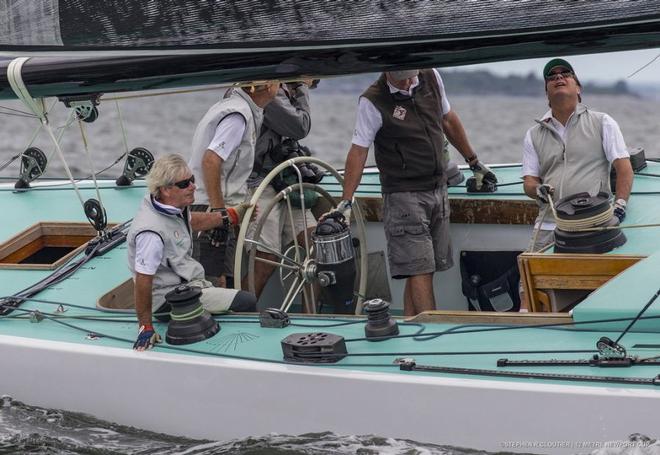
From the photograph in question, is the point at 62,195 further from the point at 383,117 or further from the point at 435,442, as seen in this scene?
the point at 435,442

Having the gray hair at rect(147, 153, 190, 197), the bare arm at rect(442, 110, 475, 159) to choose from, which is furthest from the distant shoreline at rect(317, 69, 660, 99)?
the gray hair at rect(147, 153, 190, 197)

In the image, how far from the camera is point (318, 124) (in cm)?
3388

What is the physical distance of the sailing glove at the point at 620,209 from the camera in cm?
506

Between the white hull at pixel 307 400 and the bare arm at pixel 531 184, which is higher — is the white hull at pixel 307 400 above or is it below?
below

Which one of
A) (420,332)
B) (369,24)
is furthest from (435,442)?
(369,24)

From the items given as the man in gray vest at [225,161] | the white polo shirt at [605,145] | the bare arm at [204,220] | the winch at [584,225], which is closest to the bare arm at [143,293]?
the bare arm at [204,220]

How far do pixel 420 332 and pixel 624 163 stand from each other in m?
1.31

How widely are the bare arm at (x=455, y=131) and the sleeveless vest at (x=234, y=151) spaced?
101 centimetres

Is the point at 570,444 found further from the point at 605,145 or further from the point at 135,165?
the point at 135,165

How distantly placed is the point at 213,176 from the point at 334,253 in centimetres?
64

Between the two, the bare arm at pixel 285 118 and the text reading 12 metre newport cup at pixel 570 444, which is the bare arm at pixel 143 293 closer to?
the bare arm at pixel 285 118

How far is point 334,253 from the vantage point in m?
4.92

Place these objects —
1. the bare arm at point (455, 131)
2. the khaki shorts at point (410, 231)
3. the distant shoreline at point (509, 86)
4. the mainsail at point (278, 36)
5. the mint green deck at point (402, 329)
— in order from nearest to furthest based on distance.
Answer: the mainsail at point (278, 36) → the mint green deck at point (402, 329) → the khaki shorts at point (410, 231) → the bare arm at point (455, 131) → the distant shoreline at point (509, 86)

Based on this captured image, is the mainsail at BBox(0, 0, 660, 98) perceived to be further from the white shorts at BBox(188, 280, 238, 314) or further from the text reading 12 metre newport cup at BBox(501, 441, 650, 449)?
the text reading 12 metre newport cup at BBox(501, 441, 650, 449)
